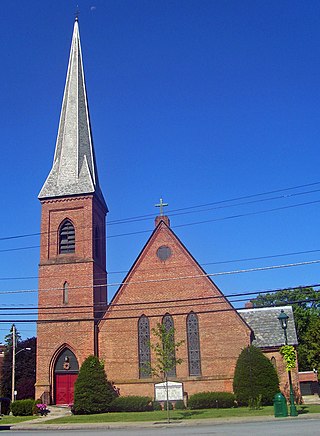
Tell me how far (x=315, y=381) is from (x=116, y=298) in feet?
108

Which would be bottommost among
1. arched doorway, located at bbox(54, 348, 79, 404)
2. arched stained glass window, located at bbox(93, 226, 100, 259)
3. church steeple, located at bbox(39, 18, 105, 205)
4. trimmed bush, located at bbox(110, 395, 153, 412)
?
trimmed bush, located at bbox(110, 395, 153, 412)

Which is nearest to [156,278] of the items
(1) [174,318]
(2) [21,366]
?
(1) [174,318]

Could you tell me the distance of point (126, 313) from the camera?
38062 mm

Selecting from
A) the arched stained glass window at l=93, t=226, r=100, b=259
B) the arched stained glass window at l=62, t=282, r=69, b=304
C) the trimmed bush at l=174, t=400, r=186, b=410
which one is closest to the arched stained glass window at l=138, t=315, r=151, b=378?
the trimmed bush at l=174, t=400, r=186, b=410

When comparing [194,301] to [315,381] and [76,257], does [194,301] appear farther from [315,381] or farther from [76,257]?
[315,381]

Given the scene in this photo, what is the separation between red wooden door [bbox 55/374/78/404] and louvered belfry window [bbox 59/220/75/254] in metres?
8.89

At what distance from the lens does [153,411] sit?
1330 inches

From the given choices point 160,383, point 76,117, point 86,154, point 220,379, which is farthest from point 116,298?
point 76,117

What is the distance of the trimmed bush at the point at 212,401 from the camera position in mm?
33219

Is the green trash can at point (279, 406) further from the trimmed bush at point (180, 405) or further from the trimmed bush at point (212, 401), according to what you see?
the trimmed bush at point (180, 405)

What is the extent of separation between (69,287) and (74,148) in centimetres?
1162

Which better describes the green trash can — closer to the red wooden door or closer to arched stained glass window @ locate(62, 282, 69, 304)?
the red wooden door

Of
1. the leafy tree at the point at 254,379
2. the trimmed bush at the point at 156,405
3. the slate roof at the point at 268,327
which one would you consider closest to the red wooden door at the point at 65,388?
the trimmed bush at the point at 156,405

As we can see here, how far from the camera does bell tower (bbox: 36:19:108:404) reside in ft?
121
